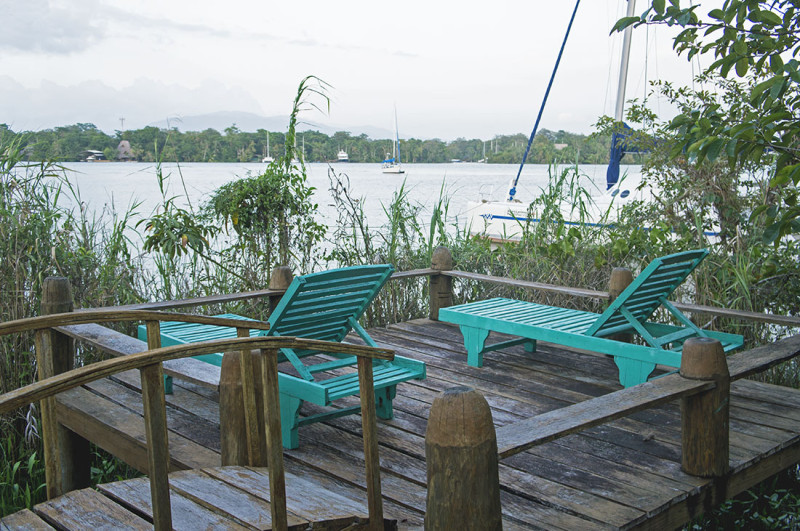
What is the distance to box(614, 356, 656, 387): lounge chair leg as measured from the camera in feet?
12.7

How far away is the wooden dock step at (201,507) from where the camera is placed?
1910 mm

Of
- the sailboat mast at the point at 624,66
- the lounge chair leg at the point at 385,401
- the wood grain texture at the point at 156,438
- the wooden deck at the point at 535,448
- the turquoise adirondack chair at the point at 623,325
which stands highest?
the sailboat mast at the point at 624,66

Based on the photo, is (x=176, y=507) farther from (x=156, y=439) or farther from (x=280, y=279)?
(x=280, y=279)

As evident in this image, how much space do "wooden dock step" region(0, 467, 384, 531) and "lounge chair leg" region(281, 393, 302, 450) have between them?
0.93 meters

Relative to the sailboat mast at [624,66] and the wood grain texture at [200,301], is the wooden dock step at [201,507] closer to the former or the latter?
the wood grain texture at [200,301]

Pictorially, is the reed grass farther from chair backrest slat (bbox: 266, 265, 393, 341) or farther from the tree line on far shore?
chair backrest slat (bbox: 266, 265, 393, 341)

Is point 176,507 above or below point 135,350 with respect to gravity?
below

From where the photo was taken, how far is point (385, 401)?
360 centimetres

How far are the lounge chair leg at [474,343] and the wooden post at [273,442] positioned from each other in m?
2.96

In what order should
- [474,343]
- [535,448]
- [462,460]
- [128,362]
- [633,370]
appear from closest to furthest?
[128,362], [462,460], [535,448], [633,370], [474,343]

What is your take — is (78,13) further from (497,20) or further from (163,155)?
(163,155)

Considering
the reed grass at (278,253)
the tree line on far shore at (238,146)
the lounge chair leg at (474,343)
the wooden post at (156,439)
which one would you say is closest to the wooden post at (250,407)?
the wooden post at (156,439)

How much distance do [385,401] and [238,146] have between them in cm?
661

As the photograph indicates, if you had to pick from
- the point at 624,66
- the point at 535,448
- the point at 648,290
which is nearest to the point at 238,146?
the point at 624,66
